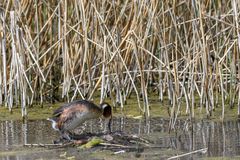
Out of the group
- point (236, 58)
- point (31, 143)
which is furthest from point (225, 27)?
point (31, 143)

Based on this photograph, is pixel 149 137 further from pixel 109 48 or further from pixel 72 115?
pixel 109 48

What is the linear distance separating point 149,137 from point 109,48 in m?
2.02

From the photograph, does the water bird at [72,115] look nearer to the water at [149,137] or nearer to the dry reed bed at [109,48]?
the water at [149,137]

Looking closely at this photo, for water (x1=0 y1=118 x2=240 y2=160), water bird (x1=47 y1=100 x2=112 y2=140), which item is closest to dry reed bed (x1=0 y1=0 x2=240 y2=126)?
water (x1=0 y1=118 x2=240 y2=160)

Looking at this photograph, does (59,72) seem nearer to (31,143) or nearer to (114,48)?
(114,48)

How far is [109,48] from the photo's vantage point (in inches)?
386

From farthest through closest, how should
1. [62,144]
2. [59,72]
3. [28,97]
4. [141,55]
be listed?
1. [59,72]
2. [28,97]
3. [141,55]
4. [62,144]

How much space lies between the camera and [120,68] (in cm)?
970

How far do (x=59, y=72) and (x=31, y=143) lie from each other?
3.47m

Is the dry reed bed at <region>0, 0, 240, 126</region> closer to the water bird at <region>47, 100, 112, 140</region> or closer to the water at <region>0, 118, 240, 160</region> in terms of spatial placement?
the water at <region>0, 118, 240, 160</region>

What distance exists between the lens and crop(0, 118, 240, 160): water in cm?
720

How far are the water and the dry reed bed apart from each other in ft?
1.05

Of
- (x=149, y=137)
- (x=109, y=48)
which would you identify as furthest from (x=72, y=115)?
(x=109, y=48)

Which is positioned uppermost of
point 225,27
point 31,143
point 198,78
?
point 225,27
